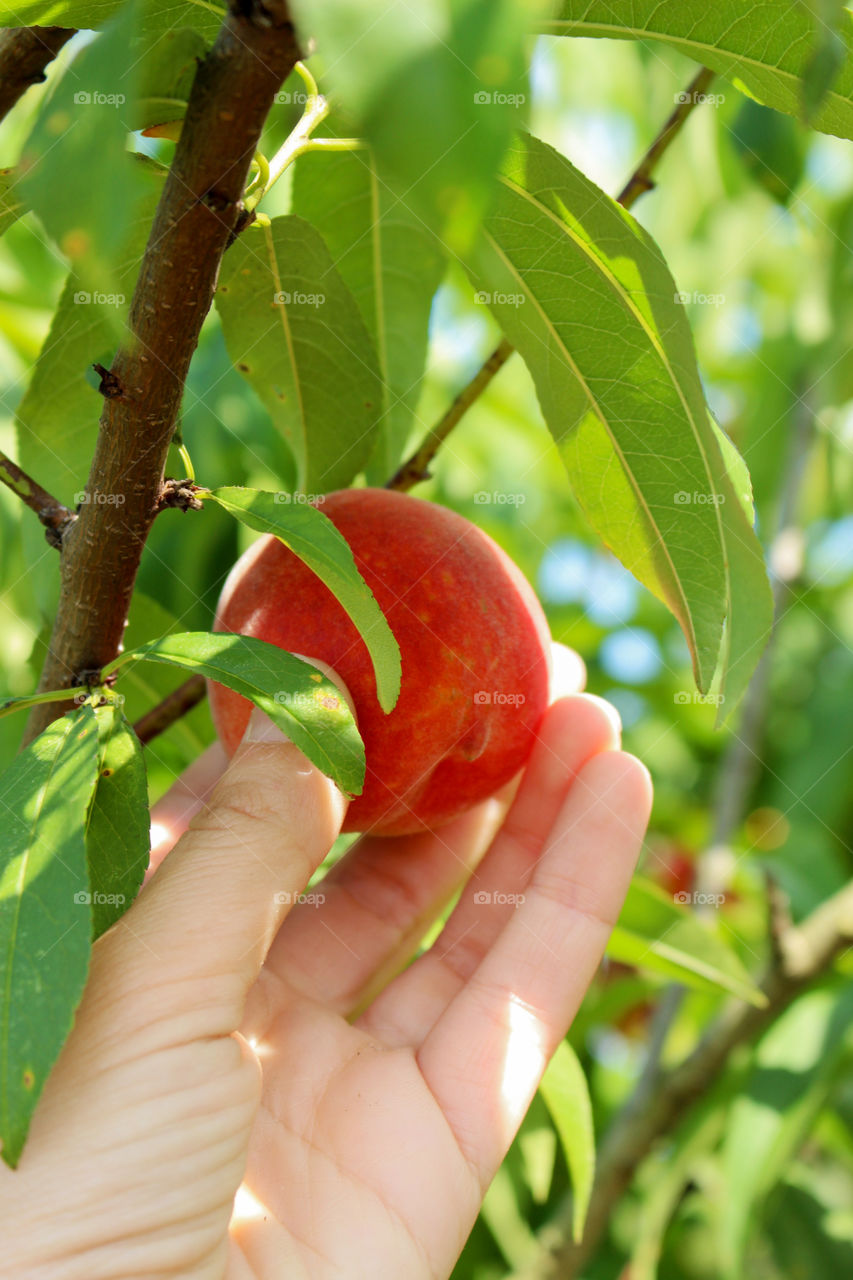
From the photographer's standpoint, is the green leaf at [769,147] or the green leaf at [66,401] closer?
the green leaf at [66,401]

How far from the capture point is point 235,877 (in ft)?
2.33

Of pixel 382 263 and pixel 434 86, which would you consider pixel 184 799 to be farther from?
pixel 434 86

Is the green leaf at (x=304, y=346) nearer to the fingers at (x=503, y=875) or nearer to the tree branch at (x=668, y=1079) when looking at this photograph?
the fingers at (x=503, y=875)

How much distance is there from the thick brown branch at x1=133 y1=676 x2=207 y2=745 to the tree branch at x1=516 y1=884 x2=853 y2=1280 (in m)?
0.85

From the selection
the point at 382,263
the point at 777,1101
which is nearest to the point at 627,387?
the point at 382,263

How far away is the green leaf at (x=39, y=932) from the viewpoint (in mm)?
517

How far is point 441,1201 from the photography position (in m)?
0.85

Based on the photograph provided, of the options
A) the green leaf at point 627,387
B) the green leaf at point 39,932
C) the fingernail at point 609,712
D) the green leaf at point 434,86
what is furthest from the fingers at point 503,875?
the green leaf at point 434,86

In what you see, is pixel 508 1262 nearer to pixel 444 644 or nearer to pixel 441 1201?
pixel 441 1201

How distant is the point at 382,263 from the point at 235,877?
24.3 inches

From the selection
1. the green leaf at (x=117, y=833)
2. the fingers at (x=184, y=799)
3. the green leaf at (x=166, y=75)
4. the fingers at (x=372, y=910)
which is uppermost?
the green leaf at (x=166, y=75)

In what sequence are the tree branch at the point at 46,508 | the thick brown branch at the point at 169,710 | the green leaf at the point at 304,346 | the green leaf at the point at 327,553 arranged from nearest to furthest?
the green leaf at the point at 327,553 < the tree branch at the point at 46,508 < the green leaf at the point at 304,346 < the thick brown branch at the point at 169,710

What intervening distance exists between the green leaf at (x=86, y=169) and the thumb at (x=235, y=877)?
1.39ft

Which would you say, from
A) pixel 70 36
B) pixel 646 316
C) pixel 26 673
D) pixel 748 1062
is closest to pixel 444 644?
pixel 646 316
